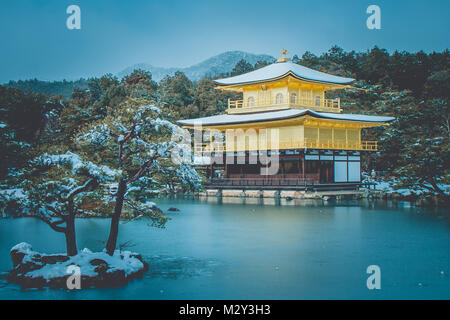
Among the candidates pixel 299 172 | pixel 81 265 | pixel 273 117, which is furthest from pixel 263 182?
pixel 81 265

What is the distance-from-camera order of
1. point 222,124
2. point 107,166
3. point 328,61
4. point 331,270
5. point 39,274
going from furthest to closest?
1. point 328,61
2. point 222,124
3. point 331,270
4. point 107,166
5. point 39,274

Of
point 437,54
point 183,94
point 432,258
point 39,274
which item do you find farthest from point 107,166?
point 437,54

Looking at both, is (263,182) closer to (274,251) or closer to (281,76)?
(281,76)

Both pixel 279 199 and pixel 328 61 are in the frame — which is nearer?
pixel 279 199

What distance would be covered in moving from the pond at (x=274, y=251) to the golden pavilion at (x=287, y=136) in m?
8.74

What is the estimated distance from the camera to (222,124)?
40.5 m

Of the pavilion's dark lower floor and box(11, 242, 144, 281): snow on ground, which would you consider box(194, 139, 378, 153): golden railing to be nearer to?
the pavilion's dark lower floor

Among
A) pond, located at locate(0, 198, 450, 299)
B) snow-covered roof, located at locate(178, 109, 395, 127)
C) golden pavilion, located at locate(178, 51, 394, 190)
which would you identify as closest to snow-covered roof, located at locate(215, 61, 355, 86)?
golden pavilion, located at locate(178, 51, 394, 190)

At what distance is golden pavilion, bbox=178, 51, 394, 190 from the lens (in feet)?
122

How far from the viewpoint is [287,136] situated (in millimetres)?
38344

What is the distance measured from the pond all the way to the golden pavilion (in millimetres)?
8740
